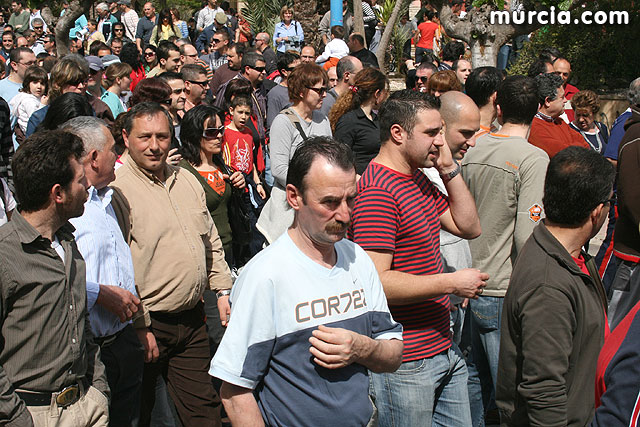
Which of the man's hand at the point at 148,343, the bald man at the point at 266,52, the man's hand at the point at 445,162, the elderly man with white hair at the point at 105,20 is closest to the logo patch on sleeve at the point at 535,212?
the man's hand at the point at 445,162

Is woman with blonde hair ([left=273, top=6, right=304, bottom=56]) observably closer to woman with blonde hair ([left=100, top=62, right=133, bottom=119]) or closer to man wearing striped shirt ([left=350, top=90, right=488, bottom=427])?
woman with blonde hair ([left=100, top=62, right=133, bottom=119])

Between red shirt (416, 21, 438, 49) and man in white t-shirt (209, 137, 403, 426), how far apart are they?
52.6 feet

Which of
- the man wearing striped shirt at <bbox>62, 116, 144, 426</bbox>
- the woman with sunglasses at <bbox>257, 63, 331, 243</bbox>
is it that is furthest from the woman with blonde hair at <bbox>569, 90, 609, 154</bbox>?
the man wearing striped shirt at <bbox>62, 116, 144, 426</bbox>

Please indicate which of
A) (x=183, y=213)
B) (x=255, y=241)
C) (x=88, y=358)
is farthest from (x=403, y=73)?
(x=88, y=358)

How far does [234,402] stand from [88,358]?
93 cm

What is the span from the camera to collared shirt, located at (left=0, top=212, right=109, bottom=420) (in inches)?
106

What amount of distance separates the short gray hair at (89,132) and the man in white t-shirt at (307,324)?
136 cm

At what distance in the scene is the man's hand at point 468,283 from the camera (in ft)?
10.8

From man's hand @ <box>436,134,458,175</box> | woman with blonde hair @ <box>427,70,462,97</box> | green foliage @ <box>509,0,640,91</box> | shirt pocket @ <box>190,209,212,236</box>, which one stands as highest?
man's hand @ <box>436,134,458,175</box>

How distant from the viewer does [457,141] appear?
168 inches

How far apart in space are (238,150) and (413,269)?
380 cm

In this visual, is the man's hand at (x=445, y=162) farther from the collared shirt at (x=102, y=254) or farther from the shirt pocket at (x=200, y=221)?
the collared shirt at (x=102, y=254)

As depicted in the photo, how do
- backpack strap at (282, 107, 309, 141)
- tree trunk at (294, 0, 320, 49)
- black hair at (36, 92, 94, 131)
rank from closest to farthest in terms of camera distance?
black hair at (36, 92, 94, 131) → backpack strap at (282, 107, 309, 141) → tree trunk at (294, 0, 320, 49)

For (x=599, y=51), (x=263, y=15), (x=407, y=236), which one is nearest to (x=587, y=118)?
(x=407, y=236)
